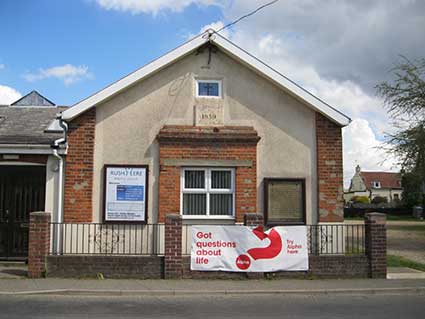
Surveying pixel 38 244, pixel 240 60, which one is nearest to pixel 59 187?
pixel 38 244

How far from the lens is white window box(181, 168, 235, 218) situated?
526 inches

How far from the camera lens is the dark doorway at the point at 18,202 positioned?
44.5 ft

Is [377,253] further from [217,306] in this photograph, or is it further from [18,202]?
[18,202]

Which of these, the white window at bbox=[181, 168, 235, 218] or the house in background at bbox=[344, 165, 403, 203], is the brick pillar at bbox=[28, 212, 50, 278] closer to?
the white window at bbox=[181, 168, 235, 218]

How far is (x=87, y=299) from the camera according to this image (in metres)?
9.74

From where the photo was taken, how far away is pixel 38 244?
1157cm

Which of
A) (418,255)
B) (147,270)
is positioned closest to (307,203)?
(147,270)

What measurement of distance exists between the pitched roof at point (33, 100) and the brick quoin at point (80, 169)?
704 centimetres

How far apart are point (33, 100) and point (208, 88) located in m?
9.21

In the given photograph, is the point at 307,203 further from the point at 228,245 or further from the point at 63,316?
the point at 63,316

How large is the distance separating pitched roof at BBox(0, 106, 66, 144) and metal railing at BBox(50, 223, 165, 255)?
242cm

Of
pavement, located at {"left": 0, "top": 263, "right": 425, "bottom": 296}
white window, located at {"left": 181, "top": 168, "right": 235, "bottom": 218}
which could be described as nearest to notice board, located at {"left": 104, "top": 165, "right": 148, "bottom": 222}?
white window, located at {"left": 181, "top": 168, "right": 235, "bottom": 218}

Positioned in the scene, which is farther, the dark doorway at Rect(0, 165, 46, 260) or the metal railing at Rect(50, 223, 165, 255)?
the dark doorway at Rect(0, 165, 46, 260)

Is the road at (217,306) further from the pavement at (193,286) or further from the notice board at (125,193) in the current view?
the notice board at (125,193)
